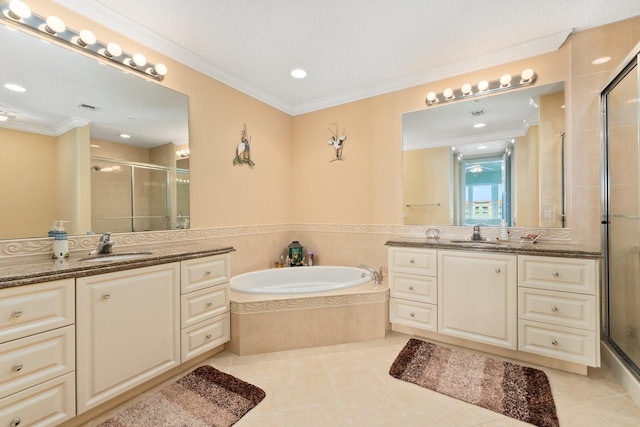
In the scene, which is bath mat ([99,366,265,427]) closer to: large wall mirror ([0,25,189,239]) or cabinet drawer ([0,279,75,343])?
cabinet drawer ([0,279,75,343])

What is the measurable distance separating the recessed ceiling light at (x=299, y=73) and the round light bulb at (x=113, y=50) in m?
1.41

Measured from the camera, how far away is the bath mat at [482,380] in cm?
156

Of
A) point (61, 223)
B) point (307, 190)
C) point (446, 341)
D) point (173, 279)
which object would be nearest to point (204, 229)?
point (173, 279)

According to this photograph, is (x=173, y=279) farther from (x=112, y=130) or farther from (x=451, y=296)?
(x=451, y=296)

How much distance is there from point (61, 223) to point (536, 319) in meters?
3.24

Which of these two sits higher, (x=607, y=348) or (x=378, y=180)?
(x=378, y=180)

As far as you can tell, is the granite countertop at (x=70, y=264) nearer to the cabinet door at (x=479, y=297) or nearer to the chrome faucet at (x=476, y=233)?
the cabinet door at (x=479, y=297)

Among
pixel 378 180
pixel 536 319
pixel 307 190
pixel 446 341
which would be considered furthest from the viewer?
pixel 307 190

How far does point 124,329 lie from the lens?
1.56 meters

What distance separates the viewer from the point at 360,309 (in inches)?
95.0

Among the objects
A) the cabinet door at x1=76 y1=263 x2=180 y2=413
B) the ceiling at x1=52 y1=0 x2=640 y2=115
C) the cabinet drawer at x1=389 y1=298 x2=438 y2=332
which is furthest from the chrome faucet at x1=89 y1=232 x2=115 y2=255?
the cabinet drawer at x1=389 y1=298 x2=438 y2=332

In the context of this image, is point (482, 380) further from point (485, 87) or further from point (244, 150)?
point (244, 150)

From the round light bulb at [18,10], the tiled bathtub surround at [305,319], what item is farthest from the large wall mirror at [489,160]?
the round light bulb at [18,10]

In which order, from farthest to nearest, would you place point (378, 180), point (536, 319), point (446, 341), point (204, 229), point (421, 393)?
point (378, 180)
point (204, 229)
point (446, 341)
point (536, 319)
point (421, 393)
